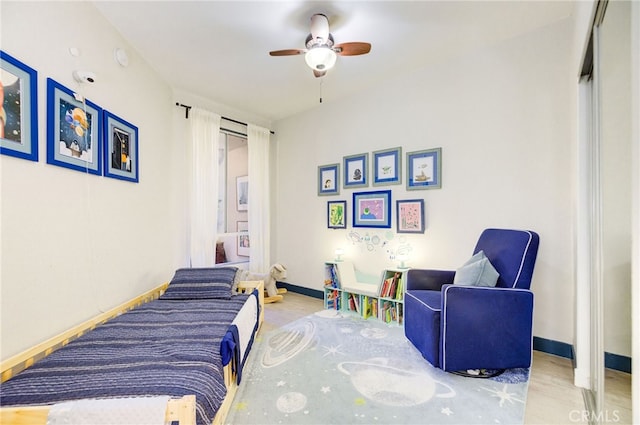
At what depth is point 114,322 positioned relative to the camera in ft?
6.49

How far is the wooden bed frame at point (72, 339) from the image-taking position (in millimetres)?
900

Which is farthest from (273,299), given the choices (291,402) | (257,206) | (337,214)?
(291,402)

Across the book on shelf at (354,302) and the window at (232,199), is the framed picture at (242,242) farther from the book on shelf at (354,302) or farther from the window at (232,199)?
the book on shelf at (354,302)

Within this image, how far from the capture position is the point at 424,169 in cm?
301

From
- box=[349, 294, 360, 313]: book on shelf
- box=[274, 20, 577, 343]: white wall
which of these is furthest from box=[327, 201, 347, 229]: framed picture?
box=[349, 294, 360, 313]: book on shelf

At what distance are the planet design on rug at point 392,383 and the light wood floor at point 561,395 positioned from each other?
0.47 meters

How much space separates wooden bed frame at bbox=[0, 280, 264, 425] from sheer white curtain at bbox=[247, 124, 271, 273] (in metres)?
1.10

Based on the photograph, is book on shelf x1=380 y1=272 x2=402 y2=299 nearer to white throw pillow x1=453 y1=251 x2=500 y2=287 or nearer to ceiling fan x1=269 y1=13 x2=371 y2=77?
white throw pillow x1=453 y1=251 x2=500 y2=287

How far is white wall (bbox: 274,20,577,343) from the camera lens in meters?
2.28

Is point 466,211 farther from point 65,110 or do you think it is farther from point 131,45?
point 131,45

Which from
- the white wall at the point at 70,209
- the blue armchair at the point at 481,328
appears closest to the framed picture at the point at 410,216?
the blue armchair at the point at 481,328

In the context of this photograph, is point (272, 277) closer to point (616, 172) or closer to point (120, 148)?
point (120, 148)

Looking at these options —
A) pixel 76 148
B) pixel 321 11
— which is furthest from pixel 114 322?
pixel 321 11

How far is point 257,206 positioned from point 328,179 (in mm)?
1103
